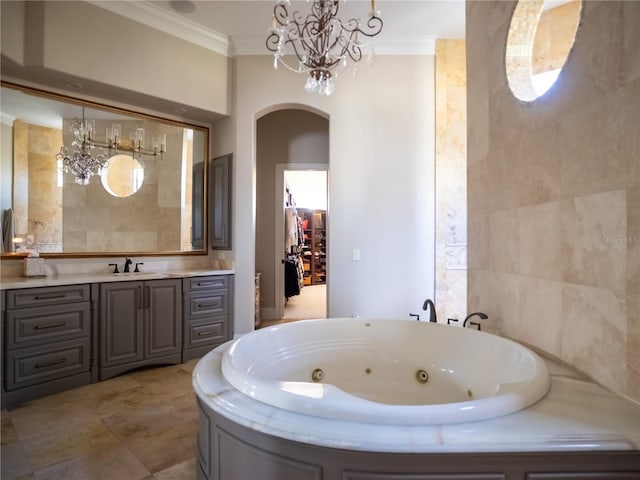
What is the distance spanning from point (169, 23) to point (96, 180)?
5.44 ft

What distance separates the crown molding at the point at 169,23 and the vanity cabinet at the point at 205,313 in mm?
2409

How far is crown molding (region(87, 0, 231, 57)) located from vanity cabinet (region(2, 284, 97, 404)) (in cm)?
243

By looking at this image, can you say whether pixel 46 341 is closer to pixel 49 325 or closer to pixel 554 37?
pixel 49 325

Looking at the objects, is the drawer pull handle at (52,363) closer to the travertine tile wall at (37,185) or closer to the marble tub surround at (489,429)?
the travertine tile wall at (37,185)

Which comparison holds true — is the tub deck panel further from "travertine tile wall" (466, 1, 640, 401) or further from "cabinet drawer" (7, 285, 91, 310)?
"cabinet drawer" (7, 285, 91, 310)

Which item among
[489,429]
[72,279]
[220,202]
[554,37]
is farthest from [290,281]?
[489,429]

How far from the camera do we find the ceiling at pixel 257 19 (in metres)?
2.96

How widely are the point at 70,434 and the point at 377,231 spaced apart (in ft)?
9.54

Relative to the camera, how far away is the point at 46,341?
2.48 m

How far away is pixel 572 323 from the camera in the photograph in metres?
1.42

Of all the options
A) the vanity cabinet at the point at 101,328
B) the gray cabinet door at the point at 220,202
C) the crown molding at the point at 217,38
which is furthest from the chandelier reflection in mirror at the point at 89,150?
the vanity cabinet at the point at 101,328

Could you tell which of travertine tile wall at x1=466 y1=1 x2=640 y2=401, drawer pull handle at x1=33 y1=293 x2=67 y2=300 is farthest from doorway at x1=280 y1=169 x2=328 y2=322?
travertine tile wall at x1=466 y1=1 x2=640 y2=401

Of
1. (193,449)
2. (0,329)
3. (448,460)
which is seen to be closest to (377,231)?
(193,449)

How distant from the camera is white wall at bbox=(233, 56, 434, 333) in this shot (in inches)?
138
